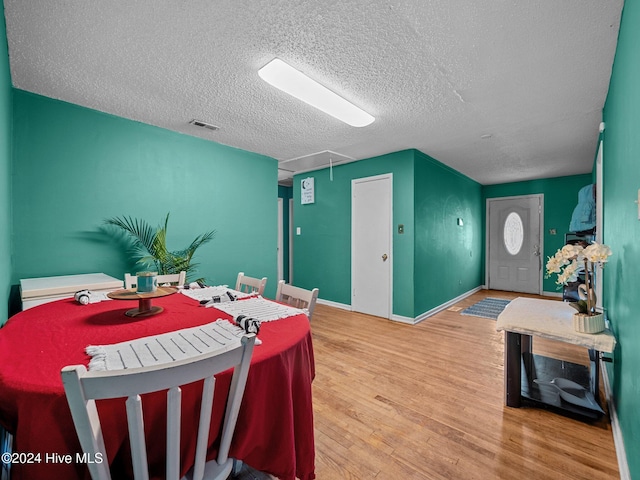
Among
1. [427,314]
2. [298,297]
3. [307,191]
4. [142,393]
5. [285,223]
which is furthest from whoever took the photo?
[285,223]

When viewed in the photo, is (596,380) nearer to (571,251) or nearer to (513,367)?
(513,367)

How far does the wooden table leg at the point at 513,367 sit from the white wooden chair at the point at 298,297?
1473 mm

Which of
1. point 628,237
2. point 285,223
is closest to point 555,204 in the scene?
point 628,237

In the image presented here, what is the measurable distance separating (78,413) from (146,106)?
2795mm

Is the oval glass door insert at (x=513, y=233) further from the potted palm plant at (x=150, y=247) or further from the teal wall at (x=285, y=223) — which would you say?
the potted palm plant at (x=150, y=247)

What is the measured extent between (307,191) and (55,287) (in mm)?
3848

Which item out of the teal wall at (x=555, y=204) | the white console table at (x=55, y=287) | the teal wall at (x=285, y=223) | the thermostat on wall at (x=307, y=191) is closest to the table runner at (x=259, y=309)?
the white console table at (x=55, y=287)

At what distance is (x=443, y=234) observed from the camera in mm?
4809

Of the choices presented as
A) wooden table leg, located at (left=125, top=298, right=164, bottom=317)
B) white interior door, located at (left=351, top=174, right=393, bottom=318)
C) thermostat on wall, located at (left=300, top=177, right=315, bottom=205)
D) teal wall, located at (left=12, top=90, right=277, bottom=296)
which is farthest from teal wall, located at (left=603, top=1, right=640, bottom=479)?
thermostat on wall, located at (left=300, top=177, right=315, bottom=205)

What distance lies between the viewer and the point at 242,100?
8.22 ft

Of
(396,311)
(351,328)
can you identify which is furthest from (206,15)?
(396,311)

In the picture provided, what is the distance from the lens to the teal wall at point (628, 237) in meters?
1.23

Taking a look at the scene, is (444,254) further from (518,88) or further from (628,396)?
(628,396)

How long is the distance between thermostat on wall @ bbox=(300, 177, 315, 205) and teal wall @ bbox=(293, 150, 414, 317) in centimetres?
8
